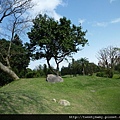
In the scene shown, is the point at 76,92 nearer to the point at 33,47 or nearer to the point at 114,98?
the point at 114,98

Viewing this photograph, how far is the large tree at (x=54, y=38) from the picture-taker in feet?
55.0

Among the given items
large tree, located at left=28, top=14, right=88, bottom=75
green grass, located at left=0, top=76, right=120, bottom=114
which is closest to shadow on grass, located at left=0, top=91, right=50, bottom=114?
green grass, located at left=0, top=76, right=120, bottom=114

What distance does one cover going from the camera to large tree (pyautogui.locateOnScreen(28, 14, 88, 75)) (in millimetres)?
16750

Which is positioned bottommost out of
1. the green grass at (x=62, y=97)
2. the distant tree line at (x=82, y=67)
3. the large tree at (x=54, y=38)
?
the green grass at (x=62, y=97)

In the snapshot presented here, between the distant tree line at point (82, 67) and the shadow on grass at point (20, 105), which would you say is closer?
the shadow on grass at point (20, 105)

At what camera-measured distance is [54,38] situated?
17.0 meters

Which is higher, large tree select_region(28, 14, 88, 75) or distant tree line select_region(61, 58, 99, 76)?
large tree select_region(28, 14, 88, 75)

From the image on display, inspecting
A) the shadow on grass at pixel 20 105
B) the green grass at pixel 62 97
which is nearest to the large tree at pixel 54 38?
the green grass at pixel 62 97

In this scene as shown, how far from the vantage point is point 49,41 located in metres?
16.7

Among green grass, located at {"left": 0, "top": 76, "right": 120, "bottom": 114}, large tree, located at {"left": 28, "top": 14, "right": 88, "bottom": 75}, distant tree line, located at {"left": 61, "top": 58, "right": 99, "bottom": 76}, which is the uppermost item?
large tree, located at {"left": 28, "top": 14, "right": 88, "bottom": 75}

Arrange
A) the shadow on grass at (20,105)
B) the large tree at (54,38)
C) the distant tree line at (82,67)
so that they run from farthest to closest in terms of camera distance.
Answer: the distant tree line at (82,67)
the large tree at (54,38)
the shadow on grass at (20,105)

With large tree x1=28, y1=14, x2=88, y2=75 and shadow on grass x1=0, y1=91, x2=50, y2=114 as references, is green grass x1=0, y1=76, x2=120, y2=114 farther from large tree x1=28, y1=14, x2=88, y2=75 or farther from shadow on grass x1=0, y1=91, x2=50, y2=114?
large tree x1=28, y1=14, x2=88, y2=75

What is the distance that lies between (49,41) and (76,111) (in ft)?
35.8

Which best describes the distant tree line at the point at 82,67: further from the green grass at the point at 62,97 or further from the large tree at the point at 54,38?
the green grass at the point at 62,97
